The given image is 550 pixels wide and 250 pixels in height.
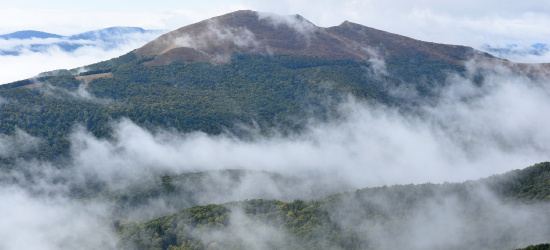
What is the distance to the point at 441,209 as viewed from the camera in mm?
78500

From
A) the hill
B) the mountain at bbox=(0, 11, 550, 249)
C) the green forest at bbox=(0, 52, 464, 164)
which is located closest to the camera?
the hill

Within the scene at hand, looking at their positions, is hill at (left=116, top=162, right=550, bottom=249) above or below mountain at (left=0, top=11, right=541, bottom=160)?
below

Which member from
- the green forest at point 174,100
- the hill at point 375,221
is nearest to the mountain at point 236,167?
the hill at point 375,221

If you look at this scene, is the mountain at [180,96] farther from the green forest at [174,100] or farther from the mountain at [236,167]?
the mountain at [236,167]

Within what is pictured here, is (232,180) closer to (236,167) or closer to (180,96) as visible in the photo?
(236,167)

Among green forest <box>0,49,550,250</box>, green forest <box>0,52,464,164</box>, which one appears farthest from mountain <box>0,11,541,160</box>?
green forest <box>0,49,550,250</box>

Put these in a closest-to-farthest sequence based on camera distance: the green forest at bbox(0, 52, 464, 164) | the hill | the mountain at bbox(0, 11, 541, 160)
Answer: the hill → the green forest at bbox(0, 52, 464, 164) → the mountain at bbox(0, 11, 541, 160)

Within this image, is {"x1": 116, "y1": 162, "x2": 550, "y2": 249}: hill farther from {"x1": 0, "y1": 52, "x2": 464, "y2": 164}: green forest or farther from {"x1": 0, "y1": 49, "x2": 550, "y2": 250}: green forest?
{"x1": 0, "y1": 52, "x2": 464, "y2": 164}: green forest

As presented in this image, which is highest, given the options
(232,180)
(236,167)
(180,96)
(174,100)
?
(180,96)

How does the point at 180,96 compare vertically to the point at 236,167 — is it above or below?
above

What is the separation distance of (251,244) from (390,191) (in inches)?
1310

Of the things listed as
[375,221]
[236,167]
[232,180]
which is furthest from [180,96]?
[375,221]

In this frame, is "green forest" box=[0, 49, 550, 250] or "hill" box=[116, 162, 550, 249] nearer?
"hill" box=[116, 162, 550, 249]

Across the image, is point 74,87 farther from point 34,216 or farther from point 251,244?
point 251,244
